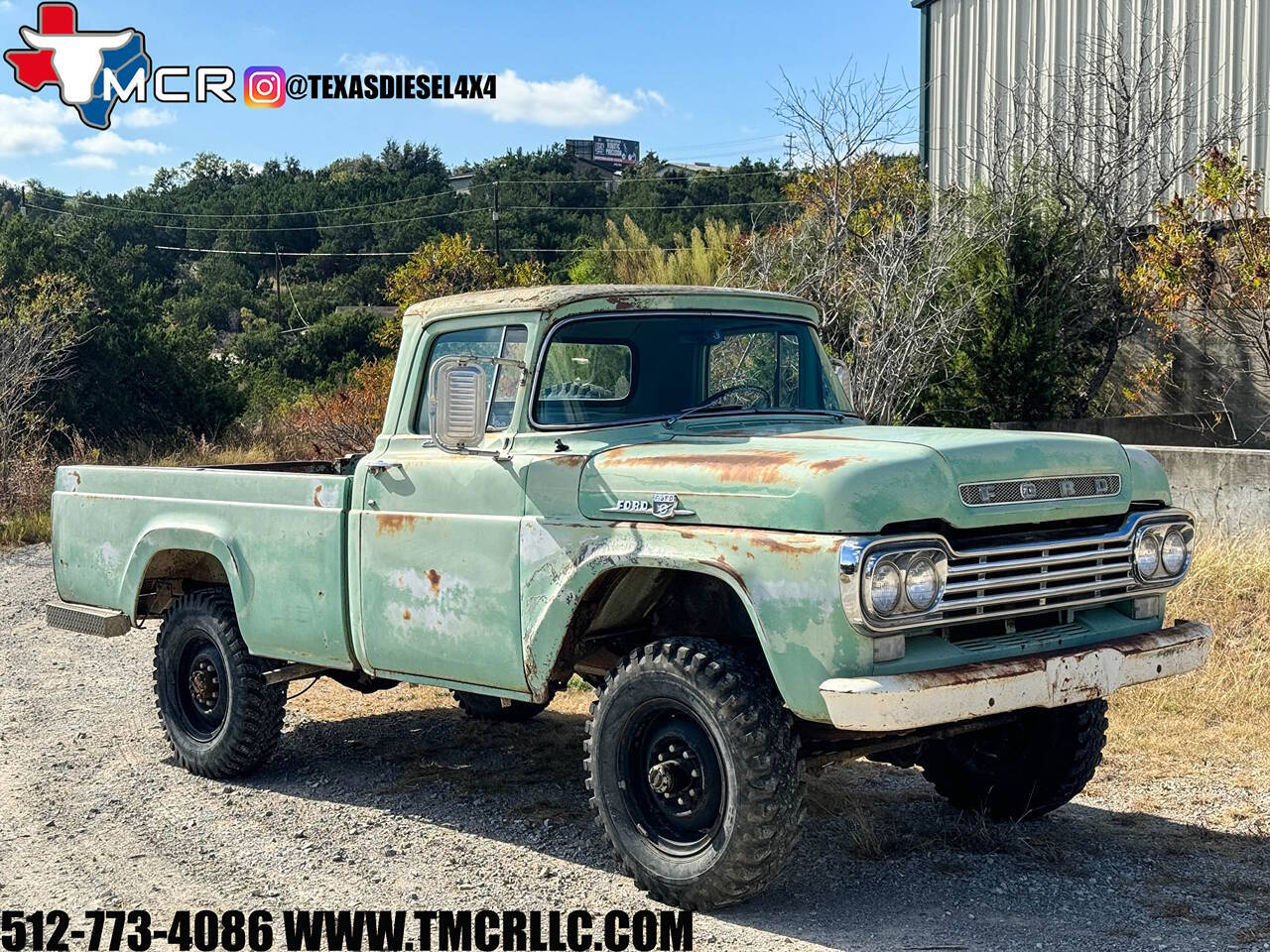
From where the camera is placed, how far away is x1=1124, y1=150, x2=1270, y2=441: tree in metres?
12.3

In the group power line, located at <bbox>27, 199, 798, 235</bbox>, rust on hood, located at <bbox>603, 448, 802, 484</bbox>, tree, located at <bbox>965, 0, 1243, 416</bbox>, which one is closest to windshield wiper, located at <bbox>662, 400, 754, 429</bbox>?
rust on hood, located at <bbox>603, 448, 802, 484</bbox>

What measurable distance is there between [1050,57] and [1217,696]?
11214mm

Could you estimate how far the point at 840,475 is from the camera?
4.32 m

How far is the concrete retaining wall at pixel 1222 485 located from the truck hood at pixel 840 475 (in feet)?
16.2

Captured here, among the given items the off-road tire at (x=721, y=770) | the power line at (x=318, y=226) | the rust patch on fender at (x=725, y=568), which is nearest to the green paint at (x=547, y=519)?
the rust patch on fender at (x=725, y=568)

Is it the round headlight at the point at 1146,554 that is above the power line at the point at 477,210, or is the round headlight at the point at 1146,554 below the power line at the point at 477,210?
below

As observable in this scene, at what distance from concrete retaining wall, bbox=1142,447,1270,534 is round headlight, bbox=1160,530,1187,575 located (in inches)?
173

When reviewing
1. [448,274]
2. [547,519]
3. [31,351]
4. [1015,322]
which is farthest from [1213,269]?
[448,274]

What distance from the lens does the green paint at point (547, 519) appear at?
4.38m

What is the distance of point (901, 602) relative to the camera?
430 centimetres

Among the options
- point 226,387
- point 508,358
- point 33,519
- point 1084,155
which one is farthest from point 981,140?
point 226,387

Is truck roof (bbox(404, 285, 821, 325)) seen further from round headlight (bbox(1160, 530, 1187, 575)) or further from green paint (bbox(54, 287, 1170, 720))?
round headlight (bbox(1160, 530, 1187, 575))

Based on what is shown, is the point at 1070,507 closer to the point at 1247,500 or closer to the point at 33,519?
the point at 1247,500

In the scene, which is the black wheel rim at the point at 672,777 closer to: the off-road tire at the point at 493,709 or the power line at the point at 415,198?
the off-road tire at the point at 493,709
